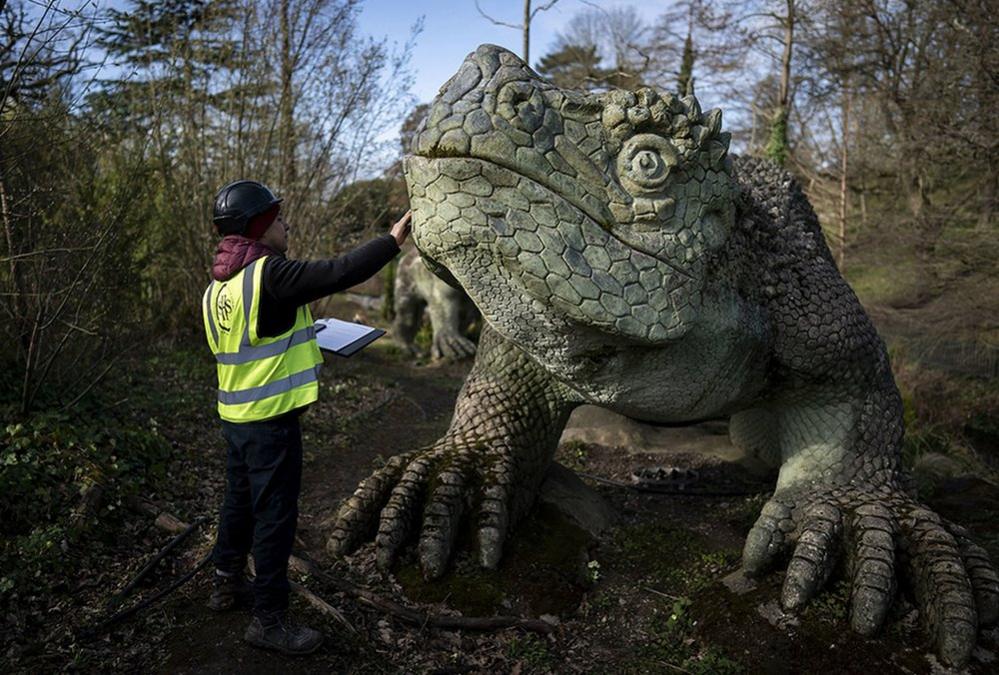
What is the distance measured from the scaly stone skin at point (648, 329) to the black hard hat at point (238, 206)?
0.55 meters

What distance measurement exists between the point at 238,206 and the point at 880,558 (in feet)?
7.64

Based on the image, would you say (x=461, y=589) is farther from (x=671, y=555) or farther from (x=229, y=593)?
(x=671, y=555)

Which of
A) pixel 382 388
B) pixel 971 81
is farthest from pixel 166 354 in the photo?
pixel 971 81

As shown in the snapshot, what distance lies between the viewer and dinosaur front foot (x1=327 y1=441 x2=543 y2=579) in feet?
8.89

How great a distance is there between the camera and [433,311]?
32.3 ft

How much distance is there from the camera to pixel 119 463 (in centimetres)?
386

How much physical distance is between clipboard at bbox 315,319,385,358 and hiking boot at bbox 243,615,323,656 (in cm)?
120

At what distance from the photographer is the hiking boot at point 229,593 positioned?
2562mm

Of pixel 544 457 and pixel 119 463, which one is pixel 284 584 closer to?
pixel 544 457

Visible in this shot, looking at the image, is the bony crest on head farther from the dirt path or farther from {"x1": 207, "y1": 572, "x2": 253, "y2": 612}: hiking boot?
{"x1": 207, "y1": 572, "x2": 253, "y2": 612}: hiking boot

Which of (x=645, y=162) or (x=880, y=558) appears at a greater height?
(x=645, y=162)

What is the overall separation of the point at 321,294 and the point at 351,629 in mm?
1105

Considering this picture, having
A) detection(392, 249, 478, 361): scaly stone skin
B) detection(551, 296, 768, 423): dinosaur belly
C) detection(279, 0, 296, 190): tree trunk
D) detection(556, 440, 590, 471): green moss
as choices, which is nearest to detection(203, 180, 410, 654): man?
detection(551, 296, 768, 423): dinosaur belly

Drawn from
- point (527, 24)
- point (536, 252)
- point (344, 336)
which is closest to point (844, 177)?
point (527, 24)
